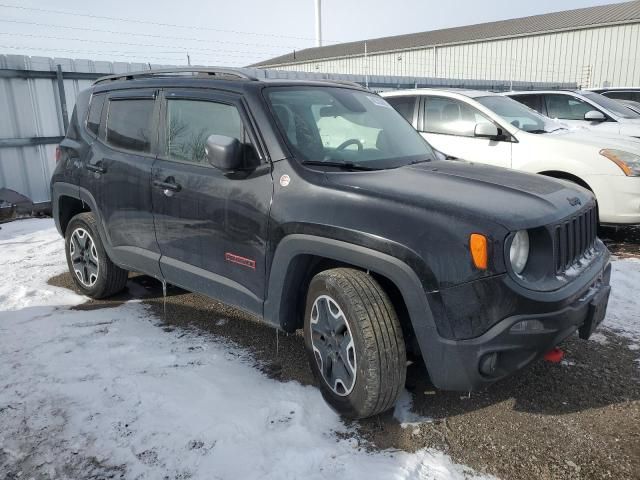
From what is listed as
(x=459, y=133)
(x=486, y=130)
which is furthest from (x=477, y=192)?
(x=459, y=133)

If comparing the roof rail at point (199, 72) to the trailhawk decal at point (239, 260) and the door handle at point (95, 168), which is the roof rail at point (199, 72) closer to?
the door handle at point (95, 168)

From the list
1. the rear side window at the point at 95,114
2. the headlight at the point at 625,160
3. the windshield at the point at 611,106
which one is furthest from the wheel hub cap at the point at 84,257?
the windshield at the point at 611,106

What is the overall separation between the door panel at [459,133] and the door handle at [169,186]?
3598 millimetres

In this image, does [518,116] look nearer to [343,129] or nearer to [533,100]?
[533,100]

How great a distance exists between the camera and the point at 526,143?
19.2ft

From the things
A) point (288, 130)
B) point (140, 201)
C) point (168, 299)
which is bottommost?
point (168, 299)

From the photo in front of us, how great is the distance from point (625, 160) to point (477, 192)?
372 centimetres

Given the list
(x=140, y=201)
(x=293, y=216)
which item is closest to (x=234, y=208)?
(x=293, y=216)

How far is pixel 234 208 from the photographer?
9.91 feet

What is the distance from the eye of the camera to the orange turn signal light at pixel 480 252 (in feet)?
7.29

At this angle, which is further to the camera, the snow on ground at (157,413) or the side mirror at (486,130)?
the side mirror at (486,130)

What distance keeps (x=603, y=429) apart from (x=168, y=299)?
343 cm

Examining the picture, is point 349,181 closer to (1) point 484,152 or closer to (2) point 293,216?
(2) point 293,216

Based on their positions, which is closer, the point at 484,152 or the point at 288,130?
the point at 288,130
